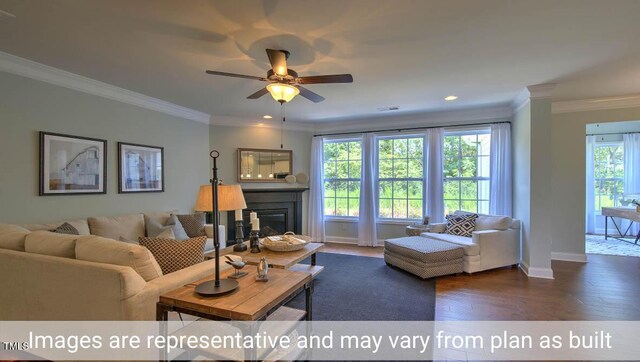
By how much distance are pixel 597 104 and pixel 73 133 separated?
7.16m

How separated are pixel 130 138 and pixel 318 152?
10.8 feet

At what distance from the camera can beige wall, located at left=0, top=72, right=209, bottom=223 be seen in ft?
9.42

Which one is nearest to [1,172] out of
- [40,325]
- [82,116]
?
[82,116]

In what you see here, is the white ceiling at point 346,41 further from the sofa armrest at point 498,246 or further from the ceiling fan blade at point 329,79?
the sofa armrest at point 498,246

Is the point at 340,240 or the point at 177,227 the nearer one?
the point at 177,227

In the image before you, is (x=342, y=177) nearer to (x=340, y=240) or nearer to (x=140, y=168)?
(x=340, y=240)

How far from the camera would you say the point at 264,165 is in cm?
576

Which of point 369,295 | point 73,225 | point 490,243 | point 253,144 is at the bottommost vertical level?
point 369,295

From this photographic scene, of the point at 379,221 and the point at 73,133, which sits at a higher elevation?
the point at 73,133

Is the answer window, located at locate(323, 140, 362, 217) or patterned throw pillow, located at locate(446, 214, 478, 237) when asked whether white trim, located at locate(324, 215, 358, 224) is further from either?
patterned throw pillow, located at locate(446, 214, 478, 237)

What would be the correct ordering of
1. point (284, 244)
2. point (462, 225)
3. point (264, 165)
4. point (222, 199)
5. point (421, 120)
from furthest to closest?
point (264, 165) → point (421, 120) → point (462, 225) → point (284, 244) → point (222, 199)

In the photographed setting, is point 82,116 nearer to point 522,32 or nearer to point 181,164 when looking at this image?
point 181,164

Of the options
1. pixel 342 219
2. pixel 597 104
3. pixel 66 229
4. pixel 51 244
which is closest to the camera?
pixel 51 244

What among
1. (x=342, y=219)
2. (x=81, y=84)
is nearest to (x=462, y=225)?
(x=342, y=219)
